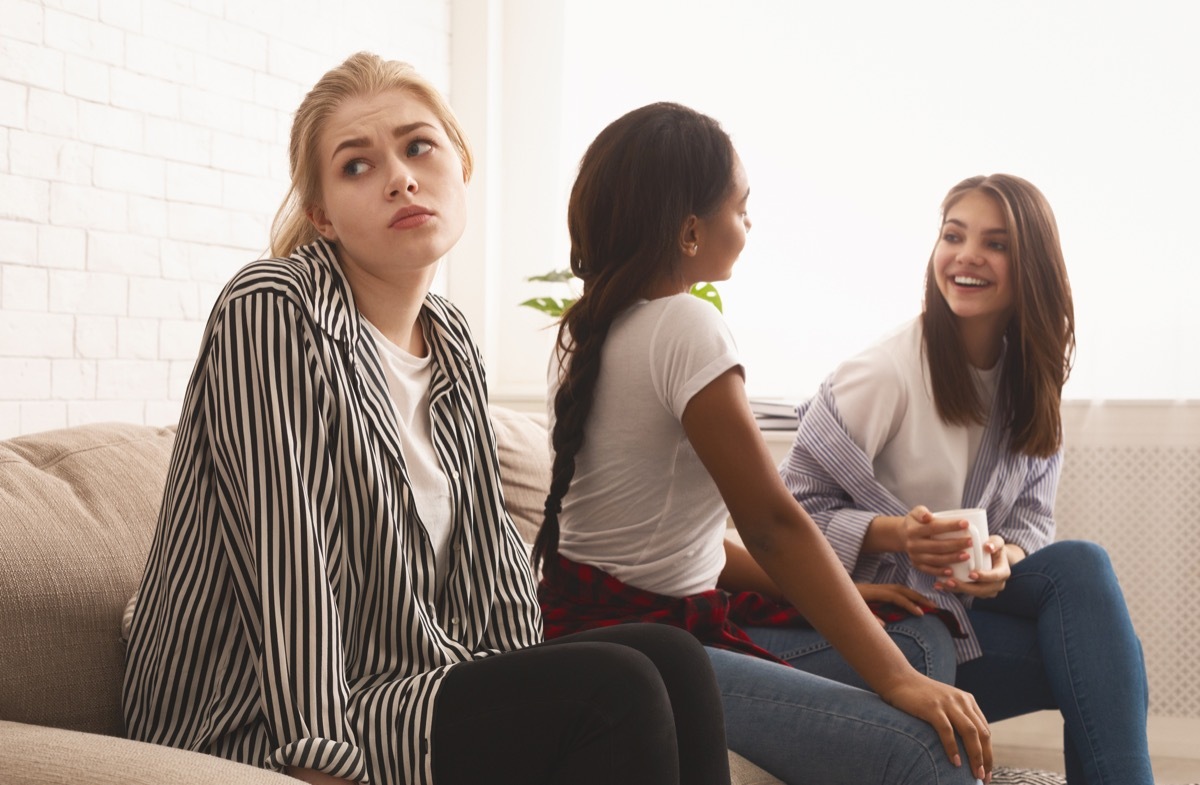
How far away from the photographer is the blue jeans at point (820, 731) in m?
1.25

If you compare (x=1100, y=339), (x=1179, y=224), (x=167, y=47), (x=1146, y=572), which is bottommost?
(x=1146, y=572)

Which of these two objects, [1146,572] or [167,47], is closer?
[167,47]

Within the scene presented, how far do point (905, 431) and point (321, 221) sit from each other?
109 centimetres

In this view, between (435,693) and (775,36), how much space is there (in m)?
2.91

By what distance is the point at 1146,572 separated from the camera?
9.91 feet

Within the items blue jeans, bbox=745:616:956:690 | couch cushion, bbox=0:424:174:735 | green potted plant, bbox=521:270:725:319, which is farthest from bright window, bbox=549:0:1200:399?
couch cushion, bbox=0:424:174:735

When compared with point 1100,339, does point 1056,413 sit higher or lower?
lower

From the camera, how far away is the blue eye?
135cm

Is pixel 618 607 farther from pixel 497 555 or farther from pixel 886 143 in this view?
pixel 886 143

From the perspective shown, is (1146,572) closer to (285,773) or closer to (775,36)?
(775,36)

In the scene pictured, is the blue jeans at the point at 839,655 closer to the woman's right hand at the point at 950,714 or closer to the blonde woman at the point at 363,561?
the woman's right hand at the point at 950,714

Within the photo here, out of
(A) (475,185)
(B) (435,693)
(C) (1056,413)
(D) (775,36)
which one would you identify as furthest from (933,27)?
(B) (435,693)

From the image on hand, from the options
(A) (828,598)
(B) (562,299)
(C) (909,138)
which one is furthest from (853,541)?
(C) (909,138)

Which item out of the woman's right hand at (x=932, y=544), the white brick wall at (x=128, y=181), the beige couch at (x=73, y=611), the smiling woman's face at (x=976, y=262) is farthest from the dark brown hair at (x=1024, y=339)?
the white brick wall at (x=128, y=181)
